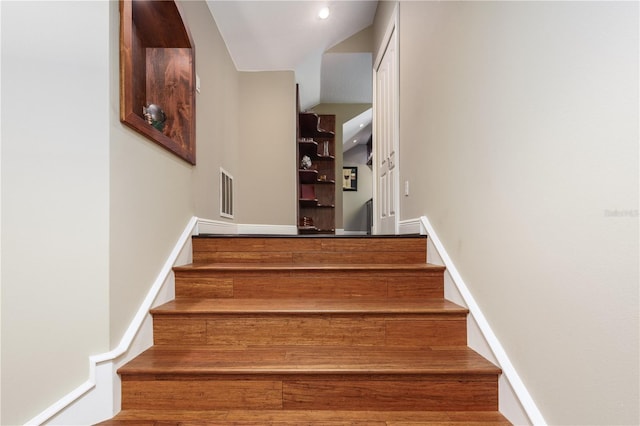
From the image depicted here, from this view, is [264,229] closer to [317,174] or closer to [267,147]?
[267,147]

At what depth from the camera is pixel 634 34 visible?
67 cm

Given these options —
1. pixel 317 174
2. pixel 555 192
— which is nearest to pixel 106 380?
pixel 555 192

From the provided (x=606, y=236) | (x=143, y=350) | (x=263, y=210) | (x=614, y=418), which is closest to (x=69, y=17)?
(x=143, y=350)

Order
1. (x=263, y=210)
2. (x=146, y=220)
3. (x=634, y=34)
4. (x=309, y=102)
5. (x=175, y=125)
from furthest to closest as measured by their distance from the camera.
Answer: (x=309, y=102) → (x=263, y=210) → (x=175, y=125) → (x=146, y=220) → (x=634, y=34)

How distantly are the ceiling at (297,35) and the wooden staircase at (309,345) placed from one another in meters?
2.21

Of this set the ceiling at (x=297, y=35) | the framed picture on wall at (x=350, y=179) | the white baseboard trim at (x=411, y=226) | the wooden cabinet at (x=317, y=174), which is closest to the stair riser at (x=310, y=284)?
the white baseboard trim at (x=411, y=226)

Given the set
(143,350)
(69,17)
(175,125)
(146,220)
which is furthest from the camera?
(175,125)

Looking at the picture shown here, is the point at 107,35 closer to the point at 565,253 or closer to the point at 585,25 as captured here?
the point at 585,25

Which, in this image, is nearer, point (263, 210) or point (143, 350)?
point (143, 350)

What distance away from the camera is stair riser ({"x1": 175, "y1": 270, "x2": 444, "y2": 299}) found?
63.7 inches

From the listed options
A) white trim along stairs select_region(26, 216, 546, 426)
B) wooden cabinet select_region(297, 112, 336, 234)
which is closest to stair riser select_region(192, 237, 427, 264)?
white trim along stairs select_region(26, 216, 546, 426)

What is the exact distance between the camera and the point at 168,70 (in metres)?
1.99

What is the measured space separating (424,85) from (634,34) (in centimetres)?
140

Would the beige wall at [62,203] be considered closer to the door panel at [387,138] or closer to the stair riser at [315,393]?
the stair riser at [315,393]
